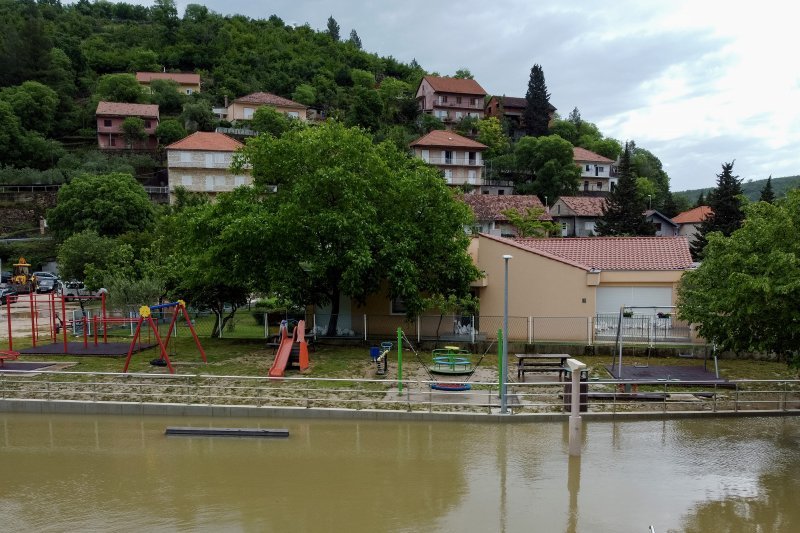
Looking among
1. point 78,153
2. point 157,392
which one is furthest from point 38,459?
point 78,153

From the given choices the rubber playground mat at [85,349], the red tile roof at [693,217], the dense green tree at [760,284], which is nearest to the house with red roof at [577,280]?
the dense green tree at [760,284]

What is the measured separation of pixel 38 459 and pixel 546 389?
12900 millimetres

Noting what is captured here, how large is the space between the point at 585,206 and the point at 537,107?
129ft

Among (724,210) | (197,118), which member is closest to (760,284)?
(724,210)

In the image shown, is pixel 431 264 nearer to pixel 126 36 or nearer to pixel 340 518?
pixel 340 518

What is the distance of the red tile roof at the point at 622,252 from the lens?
24672 millimetres

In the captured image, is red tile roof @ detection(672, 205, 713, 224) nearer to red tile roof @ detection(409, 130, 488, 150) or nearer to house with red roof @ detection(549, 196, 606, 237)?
house with red roof @ detection(549, 196, 606, 237)

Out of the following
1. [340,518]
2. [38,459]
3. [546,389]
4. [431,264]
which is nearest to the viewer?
[340,518]

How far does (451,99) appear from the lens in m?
98.8

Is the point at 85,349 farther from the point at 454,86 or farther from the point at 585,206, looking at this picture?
the point at 454,86

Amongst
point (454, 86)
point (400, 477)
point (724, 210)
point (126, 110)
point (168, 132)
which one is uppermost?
point (454, 86)

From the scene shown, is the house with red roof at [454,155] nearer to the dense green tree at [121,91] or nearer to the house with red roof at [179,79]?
the dense green tree at [121,91]

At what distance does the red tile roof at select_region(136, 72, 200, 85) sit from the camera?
100m

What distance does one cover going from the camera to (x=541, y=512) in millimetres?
9680
